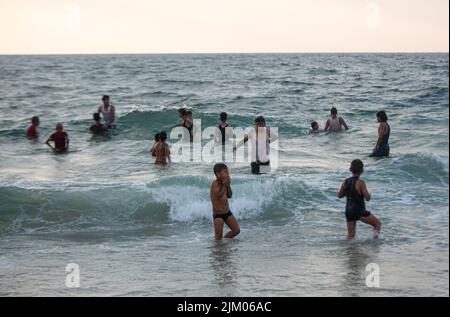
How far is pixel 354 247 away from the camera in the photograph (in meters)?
7.69

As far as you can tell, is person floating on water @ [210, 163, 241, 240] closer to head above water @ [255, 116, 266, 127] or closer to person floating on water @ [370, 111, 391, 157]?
head above water @ [255, 116, 266, 127]

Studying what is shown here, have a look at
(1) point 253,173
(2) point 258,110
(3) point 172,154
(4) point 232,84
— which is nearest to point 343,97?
(2) point 258,110

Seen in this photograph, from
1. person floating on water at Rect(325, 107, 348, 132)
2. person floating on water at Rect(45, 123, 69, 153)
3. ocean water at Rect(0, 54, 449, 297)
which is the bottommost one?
ocean water at Rect(0, 54, 449, 297)

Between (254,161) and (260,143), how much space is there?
67 cm

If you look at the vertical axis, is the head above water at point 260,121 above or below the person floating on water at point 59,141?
above

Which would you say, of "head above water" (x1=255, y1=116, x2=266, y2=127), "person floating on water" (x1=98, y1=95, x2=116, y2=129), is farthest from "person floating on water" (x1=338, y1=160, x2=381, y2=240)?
"person floating on water" (x1=98, y1=95, x2=116, y2=129)

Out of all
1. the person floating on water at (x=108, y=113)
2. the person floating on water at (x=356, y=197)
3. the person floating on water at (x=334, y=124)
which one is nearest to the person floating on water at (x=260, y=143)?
the person floating on water at (x=356, y=197)

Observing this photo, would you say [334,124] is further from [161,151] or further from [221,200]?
[221,200]

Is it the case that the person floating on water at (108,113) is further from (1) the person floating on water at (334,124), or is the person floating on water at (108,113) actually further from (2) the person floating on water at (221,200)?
(2) the person floating on water at (221,200)

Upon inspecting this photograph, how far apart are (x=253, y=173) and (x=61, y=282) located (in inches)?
238

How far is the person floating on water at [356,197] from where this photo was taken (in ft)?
25.1

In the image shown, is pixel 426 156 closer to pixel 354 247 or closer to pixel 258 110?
pixel 354 247

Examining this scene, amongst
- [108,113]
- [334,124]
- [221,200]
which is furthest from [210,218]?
[108,113]

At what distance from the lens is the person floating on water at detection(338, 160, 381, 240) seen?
25.1ft
